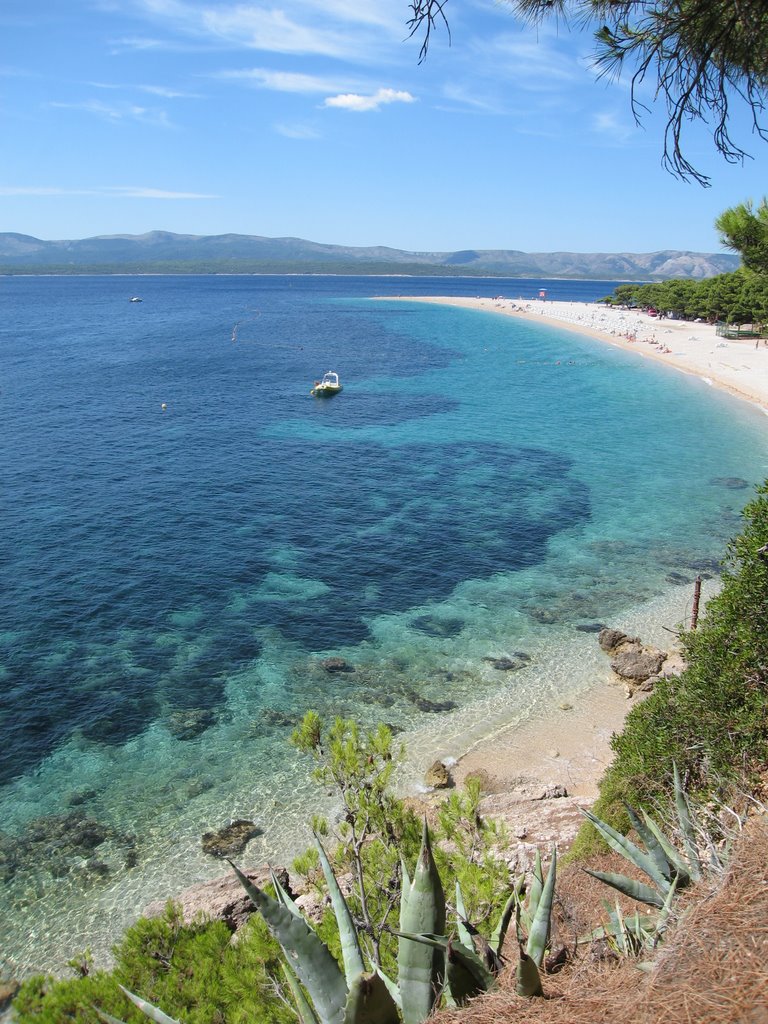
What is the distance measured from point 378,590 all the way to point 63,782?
13714 mm

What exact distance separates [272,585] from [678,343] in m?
78.8

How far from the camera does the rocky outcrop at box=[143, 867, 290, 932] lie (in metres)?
13.3

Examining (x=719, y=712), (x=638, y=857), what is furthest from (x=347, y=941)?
(x=719, y=712)

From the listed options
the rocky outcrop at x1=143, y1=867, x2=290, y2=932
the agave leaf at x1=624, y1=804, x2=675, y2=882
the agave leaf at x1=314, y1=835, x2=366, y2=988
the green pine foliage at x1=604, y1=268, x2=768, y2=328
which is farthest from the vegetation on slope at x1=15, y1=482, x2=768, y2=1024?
the green pine foliage at x1=604, y1=268, x2=768, y2=328

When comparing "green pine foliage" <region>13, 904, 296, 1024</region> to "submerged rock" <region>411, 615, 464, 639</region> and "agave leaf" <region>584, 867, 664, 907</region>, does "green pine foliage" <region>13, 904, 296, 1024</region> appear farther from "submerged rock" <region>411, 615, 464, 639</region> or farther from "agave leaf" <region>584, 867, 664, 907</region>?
"submerged rock" <region>411, 615, 464, 639</region>

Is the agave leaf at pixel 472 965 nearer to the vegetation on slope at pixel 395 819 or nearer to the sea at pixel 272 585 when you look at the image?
the vegetation on slope at pixel 395 819

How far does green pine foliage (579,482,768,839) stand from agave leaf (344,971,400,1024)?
7.61 meters

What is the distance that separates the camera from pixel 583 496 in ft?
134

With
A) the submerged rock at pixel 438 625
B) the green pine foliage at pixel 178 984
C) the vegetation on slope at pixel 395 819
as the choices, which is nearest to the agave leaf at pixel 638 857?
the vegetation on slope at pixel 395 819

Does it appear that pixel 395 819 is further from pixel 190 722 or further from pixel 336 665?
pixel 336 665

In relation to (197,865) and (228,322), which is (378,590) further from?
(228,322)

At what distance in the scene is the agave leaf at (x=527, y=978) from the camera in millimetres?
4949

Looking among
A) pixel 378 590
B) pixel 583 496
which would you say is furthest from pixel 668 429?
pixel 378 590

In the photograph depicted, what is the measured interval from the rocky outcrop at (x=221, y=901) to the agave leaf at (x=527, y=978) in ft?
30.7
